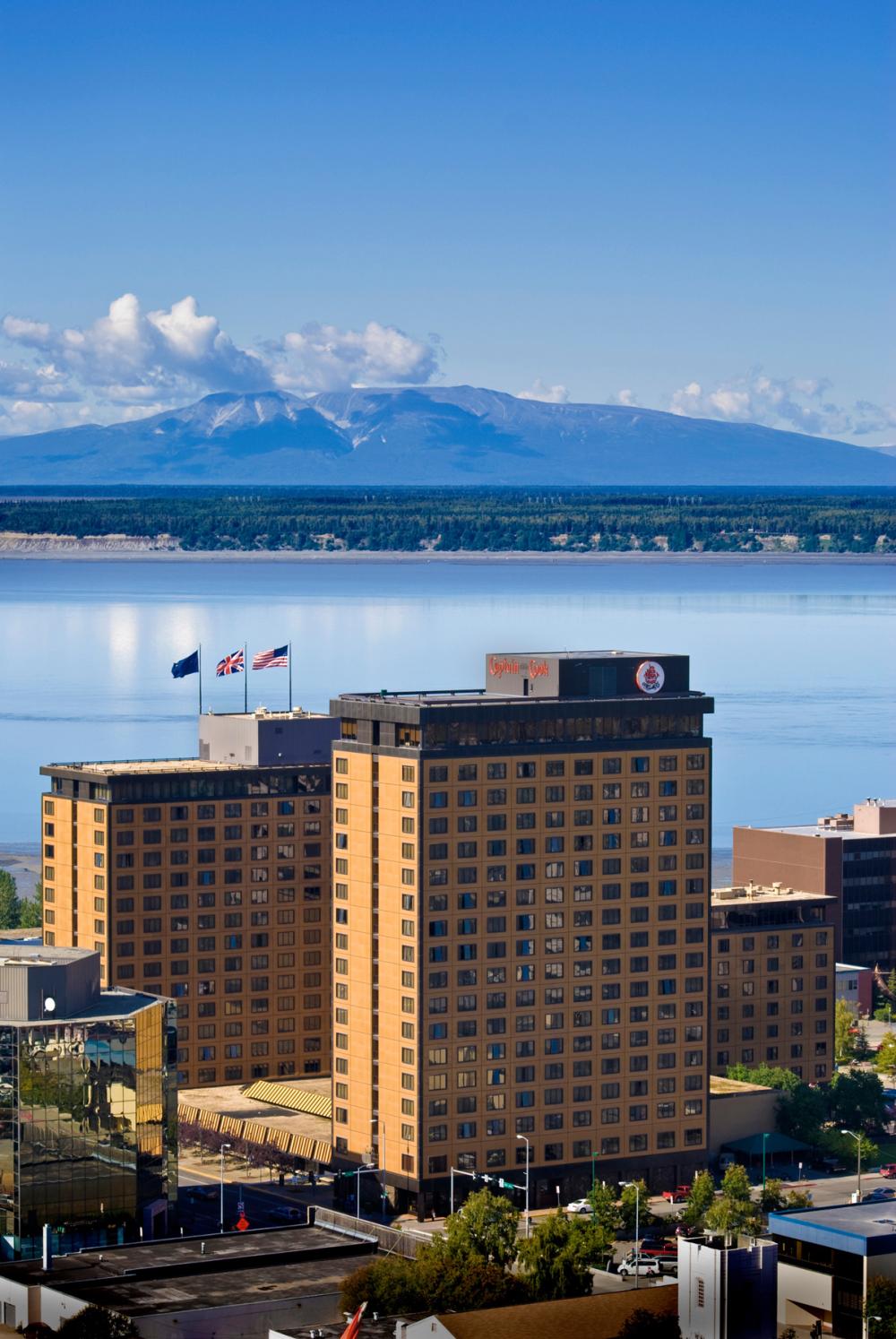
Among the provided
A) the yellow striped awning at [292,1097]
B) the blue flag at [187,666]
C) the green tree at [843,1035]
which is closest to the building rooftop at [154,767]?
the blue flag at [187,666]

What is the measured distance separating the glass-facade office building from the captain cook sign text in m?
26.7

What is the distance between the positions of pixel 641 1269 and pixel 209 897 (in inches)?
1613

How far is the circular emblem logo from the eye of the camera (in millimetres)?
114000

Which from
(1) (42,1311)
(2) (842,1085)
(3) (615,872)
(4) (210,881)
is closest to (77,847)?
(4) (210,881)

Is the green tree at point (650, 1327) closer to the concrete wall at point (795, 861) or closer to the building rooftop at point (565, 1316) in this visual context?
the building rooftop at point (565, 1316)

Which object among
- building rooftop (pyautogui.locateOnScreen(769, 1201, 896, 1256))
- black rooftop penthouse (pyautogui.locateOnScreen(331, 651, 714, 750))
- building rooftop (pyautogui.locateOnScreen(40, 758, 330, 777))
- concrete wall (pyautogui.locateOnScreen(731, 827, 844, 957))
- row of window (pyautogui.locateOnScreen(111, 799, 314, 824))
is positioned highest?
black rooftop penthouse (pyautogui.locateOnScreen(331, 651, 714, 750))

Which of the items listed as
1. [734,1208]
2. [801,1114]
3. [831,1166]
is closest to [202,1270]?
[734,1208]

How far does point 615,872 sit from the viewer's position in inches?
4397

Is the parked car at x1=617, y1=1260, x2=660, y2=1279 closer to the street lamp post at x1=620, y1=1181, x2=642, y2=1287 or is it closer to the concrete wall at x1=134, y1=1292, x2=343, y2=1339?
the street lamp post at x1=620, y1=1181, x2=642, y2=1287

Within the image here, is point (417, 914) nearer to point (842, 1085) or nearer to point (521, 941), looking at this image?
point (521, 941)

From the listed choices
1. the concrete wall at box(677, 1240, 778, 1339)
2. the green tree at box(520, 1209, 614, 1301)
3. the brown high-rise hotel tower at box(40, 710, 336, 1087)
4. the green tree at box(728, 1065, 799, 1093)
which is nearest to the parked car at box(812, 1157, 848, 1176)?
the green tree at box(728, 1065, 799, 1093)

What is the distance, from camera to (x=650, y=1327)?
77125 mm

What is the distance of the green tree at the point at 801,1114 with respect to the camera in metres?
119

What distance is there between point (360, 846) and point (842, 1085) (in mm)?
28487
